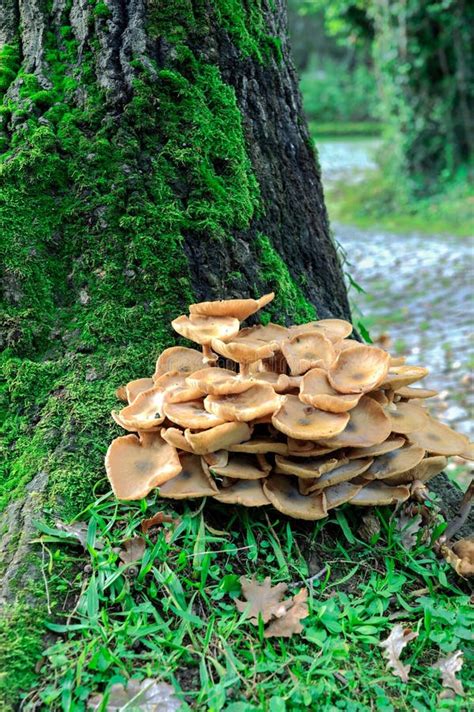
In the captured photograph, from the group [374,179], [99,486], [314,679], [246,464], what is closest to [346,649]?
[314,679]

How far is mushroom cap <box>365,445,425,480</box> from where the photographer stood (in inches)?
98.4

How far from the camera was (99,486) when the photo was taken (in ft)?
8.27

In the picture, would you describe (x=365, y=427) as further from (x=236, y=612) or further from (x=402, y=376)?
(x=236, y=612)

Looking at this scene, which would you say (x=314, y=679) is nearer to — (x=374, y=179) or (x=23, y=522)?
(x=23, y=522)

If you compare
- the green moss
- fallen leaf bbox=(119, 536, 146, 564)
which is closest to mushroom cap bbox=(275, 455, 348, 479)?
fallen leaf bbox=(119, 536, 146, 564)

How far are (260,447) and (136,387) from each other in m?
0.64

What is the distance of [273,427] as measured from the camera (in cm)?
241

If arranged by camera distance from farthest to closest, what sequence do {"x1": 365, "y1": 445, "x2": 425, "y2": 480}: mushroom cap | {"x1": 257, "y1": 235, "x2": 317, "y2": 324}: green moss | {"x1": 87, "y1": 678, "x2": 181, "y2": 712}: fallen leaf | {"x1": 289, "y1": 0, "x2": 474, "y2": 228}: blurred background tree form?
{"x1": 289, "y1": 0, "x2": 474, "y2": 228}: blurred background tree
{"x1": 257, "y1": 235, "x2": 317, "y2": 324}: green moss
{"x1": 365, "y1": 445, "x2": 425, "y2": 480}: mushroom cap
{"x1": 87, "y1": 678, "x2": 181, "y2": 712}: fallen leaf

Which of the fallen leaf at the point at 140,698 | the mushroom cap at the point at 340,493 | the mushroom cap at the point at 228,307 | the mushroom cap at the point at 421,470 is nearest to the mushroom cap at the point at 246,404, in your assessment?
the mushroom cap at the point at 228,307

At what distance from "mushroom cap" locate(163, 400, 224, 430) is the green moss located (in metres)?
0.95

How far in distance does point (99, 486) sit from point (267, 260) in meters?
1.36

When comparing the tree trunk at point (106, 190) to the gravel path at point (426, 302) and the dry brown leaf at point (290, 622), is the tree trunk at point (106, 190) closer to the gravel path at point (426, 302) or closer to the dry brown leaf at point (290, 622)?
the dry brown leaf at point (290, 622)

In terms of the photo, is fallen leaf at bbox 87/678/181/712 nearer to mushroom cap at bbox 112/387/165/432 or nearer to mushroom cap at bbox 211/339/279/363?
mushroom cap at bbox 112/387/165/432

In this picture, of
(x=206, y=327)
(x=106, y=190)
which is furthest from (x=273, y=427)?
(x=106, y=190)
